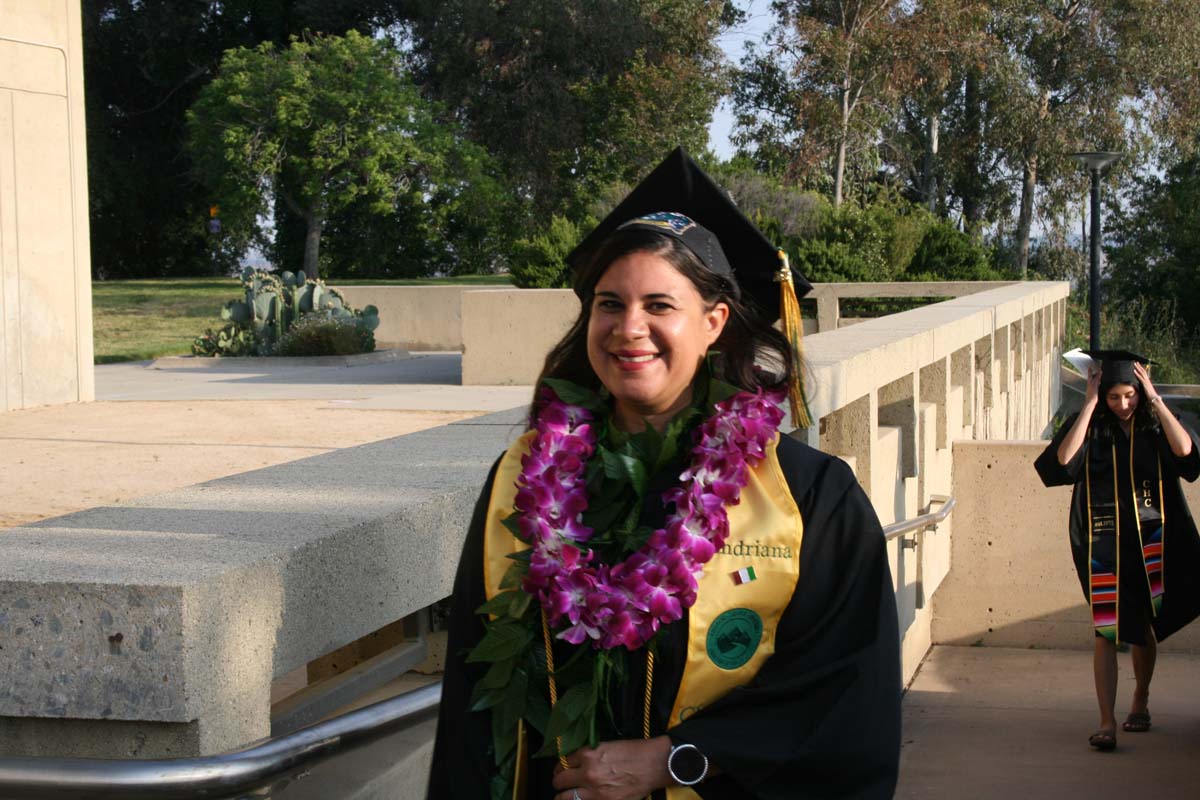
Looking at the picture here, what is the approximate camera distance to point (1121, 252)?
4162 cm

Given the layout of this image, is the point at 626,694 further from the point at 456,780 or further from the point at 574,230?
the point at 574,230

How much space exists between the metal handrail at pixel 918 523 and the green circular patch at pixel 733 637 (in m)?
2.83

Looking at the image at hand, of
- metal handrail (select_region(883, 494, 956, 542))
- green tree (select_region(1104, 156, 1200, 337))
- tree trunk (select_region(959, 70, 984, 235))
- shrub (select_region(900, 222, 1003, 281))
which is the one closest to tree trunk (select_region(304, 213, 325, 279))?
shrub (select_region(900, 222, 1003, 281))

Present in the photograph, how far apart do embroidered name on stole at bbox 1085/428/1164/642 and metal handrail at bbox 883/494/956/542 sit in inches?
32.1

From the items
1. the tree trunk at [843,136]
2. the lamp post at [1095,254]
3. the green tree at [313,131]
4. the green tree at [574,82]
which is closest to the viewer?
the lamp post at [1095,254]

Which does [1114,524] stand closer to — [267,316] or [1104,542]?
[1104,542]

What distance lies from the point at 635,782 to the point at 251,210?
32580mm

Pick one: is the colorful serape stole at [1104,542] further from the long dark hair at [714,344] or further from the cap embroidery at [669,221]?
the cap embroidery at [669,221]

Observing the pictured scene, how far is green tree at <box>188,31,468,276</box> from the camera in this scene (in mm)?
31672

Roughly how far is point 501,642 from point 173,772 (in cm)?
52

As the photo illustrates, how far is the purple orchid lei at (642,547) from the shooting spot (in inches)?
86.8

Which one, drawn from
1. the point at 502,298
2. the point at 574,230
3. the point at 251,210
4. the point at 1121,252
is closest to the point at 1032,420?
the point at 574,230

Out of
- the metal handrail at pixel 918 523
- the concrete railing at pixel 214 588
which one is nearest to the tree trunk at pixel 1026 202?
the metal handrail at pixel 918 523

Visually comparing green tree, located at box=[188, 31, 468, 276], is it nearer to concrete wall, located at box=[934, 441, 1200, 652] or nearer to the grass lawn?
the grass lawn
